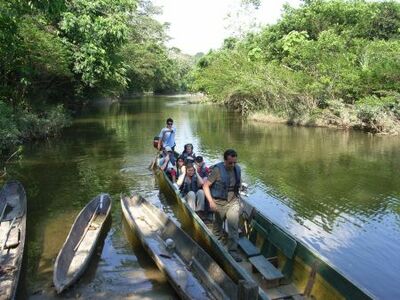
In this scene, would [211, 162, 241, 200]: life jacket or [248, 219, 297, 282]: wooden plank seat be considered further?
[211, 162, 241, 200]: life jacket

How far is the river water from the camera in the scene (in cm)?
866

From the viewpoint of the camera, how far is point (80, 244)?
9.18 meters

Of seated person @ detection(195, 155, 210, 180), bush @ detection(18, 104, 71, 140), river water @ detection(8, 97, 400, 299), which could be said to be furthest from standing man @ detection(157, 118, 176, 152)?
bush @ detection(18, 104, 71, 140)

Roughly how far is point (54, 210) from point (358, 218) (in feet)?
26.5

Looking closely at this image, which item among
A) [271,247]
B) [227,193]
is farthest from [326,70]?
[227,193]

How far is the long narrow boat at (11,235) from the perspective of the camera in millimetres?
7250

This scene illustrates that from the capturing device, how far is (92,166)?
734 inches

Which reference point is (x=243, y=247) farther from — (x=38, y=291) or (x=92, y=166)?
(x=92, y=166)

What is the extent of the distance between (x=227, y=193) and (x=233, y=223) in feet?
1.96

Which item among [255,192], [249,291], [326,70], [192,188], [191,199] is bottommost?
[255,192]

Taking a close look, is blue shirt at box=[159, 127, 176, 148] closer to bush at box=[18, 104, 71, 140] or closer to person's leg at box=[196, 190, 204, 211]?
person's leg at box=[196, 190, 204, 211]

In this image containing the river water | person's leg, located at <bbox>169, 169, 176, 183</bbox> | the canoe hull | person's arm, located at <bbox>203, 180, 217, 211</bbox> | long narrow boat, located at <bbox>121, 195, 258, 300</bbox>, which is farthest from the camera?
person's leg, located at <bbox>169, 169, 176, 183</bbox>

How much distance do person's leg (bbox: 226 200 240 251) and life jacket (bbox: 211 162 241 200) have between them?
0.66ft

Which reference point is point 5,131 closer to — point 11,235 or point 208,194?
point 11,235
